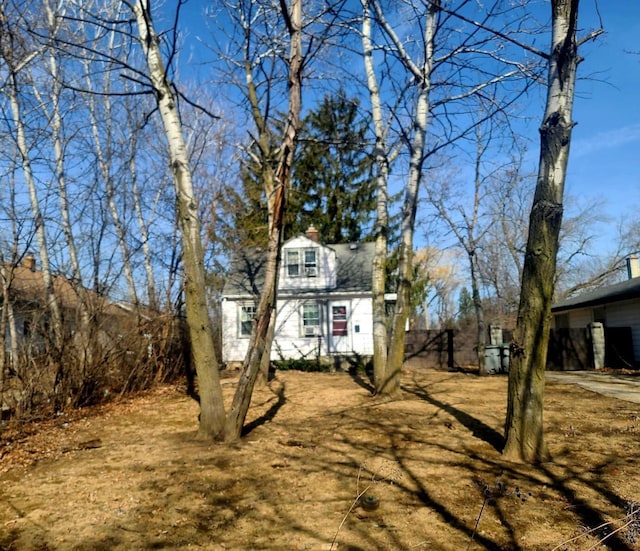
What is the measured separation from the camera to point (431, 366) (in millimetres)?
17781

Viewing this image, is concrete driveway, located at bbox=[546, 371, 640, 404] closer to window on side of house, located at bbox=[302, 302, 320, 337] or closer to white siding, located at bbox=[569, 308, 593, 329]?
white siding, located at bbox=[569, 308, 593, 329]

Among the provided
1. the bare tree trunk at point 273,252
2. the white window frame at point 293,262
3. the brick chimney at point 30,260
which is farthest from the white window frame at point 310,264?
the bare tree trunk at point 273,252

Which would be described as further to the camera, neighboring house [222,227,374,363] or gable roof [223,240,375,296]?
gable roof [223,240,375,296]

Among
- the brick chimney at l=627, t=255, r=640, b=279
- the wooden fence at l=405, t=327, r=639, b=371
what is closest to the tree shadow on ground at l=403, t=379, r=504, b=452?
the wooden fence at l=405, t=327, r=639, b=371

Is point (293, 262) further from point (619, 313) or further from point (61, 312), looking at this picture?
point (619, 313)

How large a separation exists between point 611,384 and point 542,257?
309 inches

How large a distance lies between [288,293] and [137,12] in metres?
12.9

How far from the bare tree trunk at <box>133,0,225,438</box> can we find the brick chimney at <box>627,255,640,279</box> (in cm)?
2219

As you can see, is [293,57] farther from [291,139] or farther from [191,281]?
[191,281]

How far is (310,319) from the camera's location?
60.3 feet

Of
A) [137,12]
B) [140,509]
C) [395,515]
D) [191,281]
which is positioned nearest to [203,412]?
[191,281]

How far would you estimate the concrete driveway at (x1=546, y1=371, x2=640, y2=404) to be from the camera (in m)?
8.67

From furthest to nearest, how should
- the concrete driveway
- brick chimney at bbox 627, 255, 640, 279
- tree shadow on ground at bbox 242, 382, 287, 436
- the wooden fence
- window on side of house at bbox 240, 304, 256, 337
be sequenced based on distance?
brick chimney at bbox 627, 255, 640, 279, window on side of house at bbox 240, 304, 256, 337, the wooden fence, the concrete driveway, tree shadow on ground at bbox 242, 382, 287, 436

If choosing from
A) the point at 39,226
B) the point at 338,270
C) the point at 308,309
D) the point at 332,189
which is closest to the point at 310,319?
the point at 308,309
